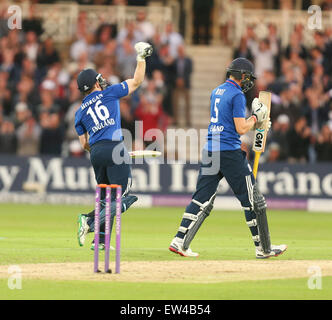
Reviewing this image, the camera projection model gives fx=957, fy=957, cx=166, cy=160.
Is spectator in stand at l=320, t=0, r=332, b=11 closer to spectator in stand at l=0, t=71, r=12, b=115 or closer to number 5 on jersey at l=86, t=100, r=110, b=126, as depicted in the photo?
spectator in stand at l=0, t=71, r=12, b=115

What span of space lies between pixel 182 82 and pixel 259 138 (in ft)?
45.3

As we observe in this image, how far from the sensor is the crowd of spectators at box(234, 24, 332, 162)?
2469 cm

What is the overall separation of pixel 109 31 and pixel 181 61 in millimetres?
2271

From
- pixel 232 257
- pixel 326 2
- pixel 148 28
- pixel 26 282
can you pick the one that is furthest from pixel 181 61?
pixel 26 282

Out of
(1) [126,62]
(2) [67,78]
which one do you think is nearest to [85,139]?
(2) [67,78]

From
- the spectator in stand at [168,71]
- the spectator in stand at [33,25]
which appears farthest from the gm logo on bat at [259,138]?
the spectator in stand at [33,25]

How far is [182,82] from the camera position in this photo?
26.6m

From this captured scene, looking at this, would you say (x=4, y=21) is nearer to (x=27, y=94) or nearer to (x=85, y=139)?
(x=27, y=94)

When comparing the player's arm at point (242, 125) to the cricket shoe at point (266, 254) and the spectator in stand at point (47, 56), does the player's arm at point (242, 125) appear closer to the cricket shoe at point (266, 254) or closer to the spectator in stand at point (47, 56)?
the cricket shoe at point (266, 254)

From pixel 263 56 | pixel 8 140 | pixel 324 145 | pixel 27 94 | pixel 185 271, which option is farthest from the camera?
pixel 263 56

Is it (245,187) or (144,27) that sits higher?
(144,27)

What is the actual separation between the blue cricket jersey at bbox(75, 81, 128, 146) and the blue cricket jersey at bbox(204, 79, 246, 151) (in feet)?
4.12

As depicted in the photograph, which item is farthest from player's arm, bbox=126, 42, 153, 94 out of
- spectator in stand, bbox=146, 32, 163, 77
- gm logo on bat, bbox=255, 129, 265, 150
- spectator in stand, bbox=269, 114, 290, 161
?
spectator in stand, bbox=146, 32, 163, 77

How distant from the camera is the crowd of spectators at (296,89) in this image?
24.7 metres
